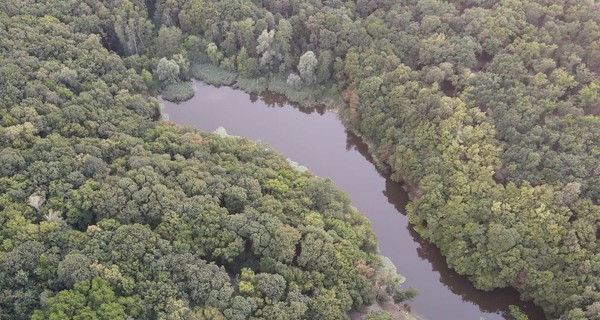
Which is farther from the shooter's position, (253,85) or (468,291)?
(253,85)

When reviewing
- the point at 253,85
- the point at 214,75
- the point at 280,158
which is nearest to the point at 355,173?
the point at 280,158

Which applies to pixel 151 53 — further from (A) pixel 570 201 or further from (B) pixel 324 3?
(A) pixel 570 201

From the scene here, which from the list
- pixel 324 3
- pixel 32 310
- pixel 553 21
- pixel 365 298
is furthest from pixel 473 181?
pixel 32 310

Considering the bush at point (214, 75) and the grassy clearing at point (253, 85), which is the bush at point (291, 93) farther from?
the bush at point (214, 75)

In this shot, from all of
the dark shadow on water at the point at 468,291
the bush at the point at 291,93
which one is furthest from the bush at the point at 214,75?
the dark shadow on water at the point at 468,291

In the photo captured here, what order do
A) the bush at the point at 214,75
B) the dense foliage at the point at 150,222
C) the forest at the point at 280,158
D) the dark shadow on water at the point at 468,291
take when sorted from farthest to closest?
the bush at the point at 214,75 → the dark shadow on water at the point at 468,291 → the forest at the point at 280,158 → the dense foliage at the point at 150,222

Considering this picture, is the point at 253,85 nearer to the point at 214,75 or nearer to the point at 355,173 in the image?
the point at 214,75
